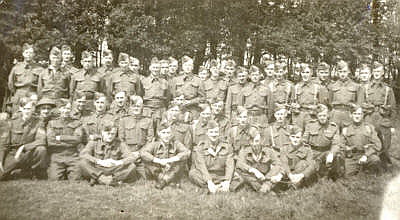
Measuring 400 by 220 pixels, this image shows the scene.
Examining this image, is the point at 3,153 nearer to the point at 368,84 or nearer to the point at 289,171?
the point at 289,171

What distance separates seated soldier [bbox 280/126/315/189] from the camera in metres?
5.42

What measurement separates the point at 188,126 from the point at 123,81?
5.29ft

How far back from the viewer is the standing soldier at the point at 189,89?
707 cm

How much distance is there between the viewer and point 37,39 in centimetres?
699

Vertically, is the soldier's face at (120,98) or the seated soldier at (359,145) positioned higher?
the soldier's face at (120,98)

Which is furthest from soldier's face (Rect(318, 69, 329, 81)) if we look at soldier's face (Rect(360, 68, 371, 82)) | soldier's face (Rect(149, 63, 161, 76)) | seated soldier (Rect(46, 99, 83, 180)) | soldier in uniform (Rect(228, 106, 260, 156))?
seated soldier (Rect(46, 99, 83, 180))

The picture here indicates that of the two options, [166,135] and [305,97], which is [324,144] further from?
[166,135]

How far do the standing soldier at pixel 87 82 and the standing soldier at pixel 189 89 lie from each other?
1.35m

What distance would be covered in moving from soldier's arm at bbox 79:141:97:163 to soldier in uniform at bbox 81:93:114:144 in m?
0.33

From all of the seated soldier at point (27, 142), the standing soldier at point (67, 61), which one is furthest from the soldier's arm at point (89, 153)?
the standing soldier at point (67, 61)

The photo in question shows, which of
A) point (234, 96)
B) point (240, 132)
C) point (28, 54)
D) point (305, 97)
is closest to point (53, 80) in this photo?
point (28, 54)

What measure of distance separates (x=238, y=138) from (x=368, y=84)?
2671mm

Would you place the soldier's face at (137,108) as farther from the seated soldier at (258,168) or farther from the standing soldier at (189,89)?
the seated soldier at (258,168)

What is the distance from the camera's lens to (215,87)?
24.3 ft
